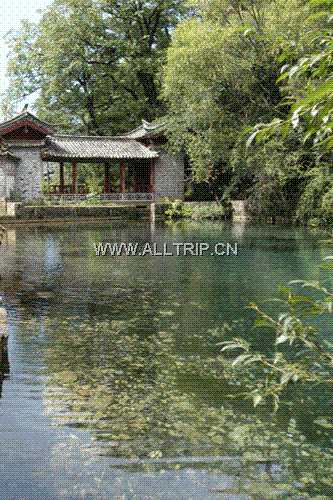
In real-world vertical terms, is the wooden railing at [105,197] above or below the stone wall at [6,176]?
below

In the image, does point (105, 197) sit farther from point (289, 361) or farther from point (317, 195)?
point (289, 361)

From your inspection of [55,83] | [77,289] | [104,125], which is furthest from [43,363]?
[104,125]

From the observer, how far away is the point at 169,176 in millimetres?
37031

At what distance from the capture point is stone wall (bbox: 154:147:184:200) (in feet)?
121

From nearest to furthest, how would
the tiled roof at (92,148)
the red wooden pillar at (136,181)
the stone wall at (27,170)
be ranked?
1. the stone wall at (27,170)
2. the tiled roof at (92,148)
3. the red wooden pillar at (136,181)

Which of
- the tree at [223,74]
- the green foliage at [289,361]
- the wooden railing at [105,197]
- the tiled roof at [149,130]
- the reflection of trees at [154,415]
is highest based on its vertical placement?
the tree at [223,74]

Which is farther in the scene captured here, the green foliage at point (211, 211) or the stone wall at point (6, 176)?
the stone wall at point (6, 176)

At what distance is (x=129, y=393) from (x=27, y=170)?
29082mm

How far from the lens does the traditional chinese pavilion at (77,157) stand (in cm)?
3281

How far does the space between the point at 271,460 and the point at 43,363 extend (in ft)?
10.4

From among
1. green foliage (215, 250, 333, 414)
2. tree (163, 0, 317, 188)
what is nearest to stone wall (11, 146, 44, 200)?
tree (163, 0, 317, 188)

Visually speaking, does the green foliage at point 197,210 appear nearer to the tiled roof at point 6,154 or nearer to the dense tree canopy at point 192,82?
the dense tree canopy at point 192,82

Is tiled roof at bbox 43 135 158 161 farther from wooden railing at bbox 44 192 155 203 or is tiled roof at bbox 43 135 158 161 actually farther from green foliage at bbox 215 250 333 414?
green foliage at bbox 215 250 333 414

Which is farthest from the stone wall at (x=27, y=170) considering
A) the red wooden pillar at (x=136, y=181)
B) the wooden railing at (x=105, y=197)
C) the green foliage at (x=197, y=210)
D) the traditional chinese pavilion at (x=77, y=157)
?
the green foliage at (x=197, y=210)
